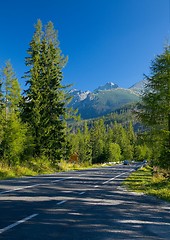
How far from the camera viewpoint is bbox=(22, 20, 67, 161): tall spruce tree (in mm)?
37656

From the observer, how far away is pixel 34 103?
3778cm

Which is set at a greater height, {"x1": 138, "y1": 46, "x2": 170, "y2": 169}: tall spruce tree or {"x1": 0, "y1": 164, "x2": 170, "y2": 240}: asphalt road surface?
{"x1": 138, "y1": 46, "x2": 170, "y2": 169}: tall spruce tree

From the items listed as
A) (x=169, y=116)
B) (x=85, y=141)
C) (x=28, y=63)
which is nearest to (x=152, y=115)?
(x=169, y=116)

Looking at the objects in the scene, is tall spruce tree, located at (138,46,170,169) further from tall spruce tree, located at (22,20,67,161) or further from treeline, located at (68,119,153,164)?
treeline, located at (68,119,153,164)

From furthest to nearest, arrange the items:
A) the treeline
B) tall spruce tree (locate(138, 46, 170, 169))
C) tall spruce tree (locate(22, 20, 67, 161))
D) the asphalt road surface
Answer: the treeline < tall spruce tree (locate(22, 20, 67, 161)) < tall spruce tree (locate(138, 46, 170, 169)) < the asphalt road surface

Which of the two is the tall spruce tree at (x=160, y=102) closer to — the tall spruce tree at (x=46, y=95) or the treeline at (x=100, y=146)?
the tall spruce tree at (x=46, y=95)

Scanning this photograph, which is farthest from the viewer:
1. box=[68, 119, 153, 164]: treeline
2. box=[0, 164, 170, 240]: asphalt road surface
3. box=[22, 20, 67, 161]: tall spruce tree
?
box=[68, 119, 153, 164]: treeline

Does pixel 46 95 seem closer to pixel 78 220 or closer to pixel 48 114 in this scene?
pixel 48 114

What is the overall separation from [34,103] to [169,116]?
67.7 ft

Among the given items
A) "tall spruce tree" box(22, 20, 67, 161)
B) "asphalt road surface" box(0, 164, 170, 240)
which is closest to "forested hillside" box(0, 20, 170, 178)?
"tall spruce tree" box(22, 20, 67, 161)

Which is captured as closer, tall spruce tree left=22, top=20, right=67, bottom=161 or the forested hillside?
the forested hillside

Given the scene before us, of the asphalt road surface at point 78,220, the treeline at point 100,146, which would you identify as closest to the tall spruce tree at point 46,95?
the asphalt road surface at point 78,220

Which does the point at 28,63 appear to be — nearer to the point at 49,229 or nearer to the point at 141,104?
the point at 141,104

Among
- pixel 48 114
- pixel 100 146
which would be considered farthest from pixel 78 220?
pixel 100 146
